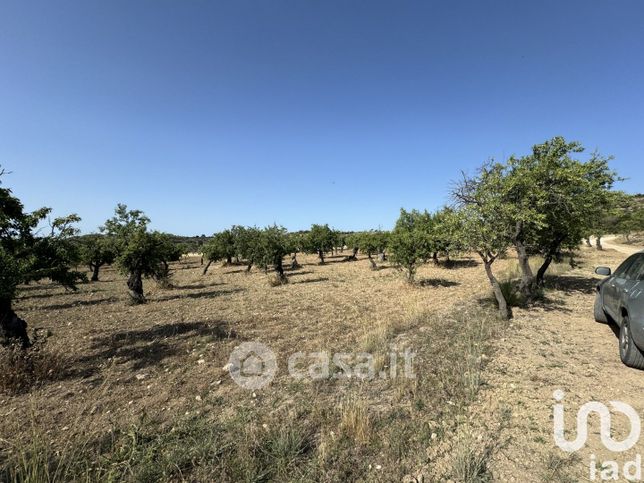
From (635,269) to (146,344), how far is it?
11.9 meters

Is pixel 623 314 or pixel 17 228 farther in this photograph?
pixel 17 228

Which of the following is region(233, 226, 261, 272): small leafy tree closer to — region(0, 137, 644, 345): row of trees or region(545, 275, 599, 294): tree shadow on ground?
region(0, 137, 644, 345): row of trees

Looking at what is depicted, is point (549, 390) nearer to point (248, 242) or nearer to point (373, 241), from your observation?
point (248, 242)

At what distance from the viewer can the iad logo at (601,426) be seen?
138 inches

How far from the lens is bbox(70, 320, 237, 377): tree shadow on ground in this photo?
742 cm

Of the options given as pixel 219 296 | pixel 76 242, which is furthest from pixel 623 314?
pixel 219 296

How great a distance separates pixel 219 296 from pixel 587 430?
53.2 feet

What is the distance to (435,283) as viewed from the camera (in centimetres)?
1819

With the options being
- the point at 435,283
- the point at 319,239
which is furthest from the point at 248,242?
the point at 435,283

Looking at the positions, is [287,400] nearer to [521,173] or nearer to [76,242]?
[76,242]

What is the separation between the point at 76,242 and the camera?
28.7ft

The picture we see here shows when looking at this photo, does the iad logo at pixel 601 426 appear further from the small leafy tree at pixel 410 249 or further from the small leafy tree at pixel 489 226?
the small leafy tree at pixel 410 249

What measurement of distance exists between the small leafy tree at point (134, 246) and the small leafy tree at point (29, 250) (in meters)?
7.47

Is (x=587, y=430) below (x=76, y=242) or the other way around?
below
